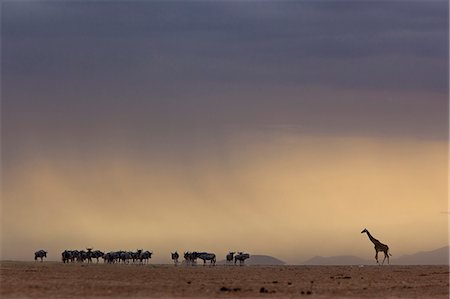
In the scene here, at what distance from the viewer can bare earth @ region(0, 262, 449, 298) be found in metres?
54.4

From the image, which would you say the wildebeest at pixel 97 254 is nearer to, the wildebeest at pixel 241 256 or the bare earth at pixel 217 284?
the wildebeest at pixel 241 256

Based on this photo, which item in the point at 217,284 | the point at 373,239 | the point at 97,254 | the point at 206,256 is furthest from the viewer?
the point at 97,254

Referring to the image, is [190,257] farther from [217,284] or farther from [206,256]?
[217,284]

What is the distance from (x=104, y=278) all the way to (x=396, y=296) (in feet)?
68.6

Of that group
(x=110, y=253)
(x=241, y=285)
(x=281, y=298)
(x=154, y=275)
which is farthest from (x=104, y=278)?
(x=110, y=253)

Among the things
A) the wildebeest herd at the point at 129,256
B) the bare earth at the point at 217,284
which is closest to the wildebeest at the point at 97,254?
the wildebeest herd at the point at 129,256

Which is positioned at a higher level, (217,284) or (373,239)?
(373,239)

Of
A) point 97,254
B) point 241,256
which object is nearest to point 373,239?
point 241,256

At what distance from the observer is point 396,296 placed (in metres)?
55.7

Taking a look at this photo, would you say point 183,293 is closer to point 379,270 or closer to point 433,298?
point 433,298

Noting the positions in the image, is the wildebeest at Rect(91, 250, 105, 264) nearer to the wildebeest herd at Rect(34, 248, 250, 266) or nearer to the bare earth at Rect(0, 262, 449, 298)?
the wildebeest herd at Rect(34, 248, 250, 266)

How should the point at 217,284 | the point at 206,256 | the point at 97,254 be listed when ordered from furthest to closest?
the point at 97,254 < the point at 206,256 < the point at 217,284

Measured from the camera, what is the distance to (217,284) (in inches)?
2427

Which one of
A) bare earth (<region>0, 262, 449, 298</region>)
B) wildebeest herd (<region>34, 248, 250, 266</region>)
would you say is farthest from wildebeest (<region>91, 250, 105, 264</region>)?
bare earth (<region>0, 262, 449, 298</region>)
